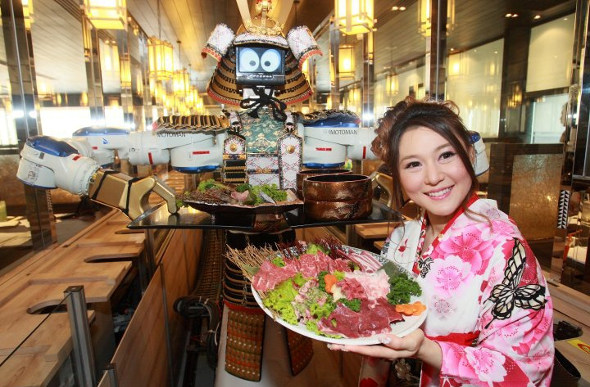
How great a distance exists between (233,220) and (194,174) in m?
2.58

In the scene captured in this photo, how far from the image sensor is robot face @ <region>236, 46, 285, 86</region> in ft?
8.64

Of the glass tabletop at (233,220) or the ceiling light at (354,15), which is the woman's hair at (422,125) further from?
the ceiling light at (354,15)

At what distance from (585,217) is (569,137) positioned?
55 centimetres

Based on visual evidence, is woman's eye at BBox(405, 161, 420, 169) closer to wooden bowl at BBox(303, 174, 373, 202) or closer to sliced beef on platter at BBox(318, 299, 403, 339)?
wooden bowl at BBox(303, 174, 373, 202)

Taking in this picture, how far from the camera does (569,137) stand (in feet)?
7.77

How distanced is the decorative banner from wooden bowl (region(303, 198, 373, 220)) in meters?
1.35

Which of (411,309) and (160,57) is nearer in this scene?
(411,309)

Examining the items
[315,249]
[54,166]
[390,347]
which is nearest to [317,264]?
[315,249]

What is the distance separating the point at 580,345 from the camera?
1902 millimetres

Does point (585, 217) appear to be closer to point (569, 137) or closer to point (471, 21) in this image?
point (569, 137)

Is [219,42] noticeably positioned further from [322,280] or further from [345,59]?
[345,59]

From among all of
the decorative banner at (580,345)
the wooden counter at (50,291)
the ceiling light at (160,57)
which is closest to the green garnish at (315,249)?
the wooden counter at (50,291)

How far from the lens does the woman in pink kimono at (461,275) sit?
44.2 inches

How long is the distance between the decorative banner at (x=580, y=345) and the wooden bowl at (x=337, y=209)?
1.35m
